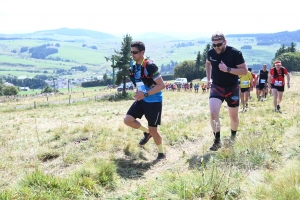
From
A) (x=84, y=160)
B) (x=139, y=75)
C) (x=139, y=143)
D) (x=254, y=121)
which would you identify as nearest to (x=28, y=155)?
(x=84, y=160)

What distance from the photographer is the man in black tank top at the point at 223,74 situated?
5.18 m

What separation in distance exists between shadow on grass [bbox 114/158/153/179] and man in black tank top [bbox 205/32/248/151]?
139cm

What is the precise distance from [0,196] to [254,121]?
21.8 feet

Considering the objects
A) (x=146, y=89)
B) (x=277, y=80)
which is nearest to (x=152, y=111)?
(x=146, y=89)

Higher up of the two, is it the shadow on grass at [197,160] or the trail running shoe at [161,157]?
the shadow on grass at [197,160]

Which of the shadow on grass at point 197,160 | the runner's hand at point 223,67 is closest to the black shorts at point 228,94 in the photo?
the runner's hand at point 223,67

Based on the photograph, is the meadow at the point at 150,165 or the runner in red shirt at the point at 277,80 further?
the runner in red shirt at the point at 277,80

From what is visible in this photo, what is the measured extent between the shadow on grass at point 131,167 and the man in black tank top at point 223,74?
4.54 ft

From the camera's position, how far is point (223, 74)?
544 cm

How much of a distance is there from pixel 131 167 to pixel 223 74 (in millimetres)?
2432

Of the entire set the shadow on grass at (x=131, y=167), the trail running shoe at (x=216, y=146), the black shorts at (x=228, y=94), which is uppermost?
the black shorts at (x=228, y=94)

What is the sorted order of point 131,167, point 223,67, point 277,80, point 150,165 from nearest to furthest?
point 131,167 < point 150,165 < point 223,67 < point 277,80

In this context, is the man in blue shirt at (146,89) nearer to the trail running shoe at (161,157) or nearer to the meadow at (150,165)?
the trail running shoe at (161,157)

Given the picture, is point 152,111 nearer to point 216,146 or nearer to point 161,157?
point 161,157
